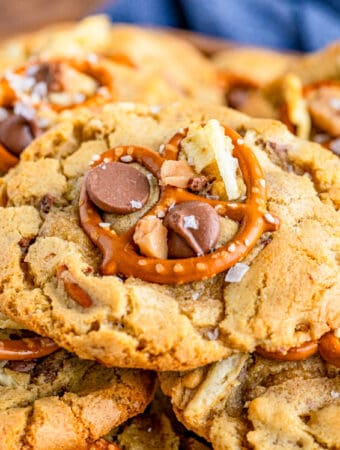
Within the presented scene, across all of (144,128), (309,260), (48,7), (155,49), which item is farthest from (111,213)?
(48,7)

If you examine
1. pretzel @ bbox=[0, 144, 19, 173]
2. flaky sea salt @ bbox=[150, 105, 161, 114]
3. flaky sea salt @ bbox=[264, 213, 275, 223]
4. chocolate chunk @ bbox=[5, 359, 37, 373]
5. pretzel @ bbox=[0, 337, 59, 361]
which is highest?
flaky sea salt @ bbox=[264, 213, 275, 223]

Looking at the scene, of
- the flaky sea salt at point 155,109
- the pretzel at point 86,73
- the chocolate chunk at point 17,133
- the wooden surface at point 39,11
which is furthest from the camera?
the wooden surface at point 39,11

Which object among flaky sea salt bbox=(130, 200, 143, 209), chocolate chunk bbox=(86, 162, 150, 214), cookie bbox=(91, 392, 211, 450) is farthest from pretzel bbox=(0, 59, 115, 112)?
cookie bbox=(91, 392, 211, 450)

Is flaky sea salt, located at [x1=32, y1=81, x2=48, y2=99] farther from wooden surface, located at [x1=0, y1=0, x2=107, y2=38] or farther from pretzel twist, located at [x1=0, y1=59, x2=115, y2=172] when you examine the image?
wooden surface, located at [x1=0, y1=0, x2=107, y2=38]

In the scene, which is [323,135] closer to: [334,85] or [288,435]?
[334,85]

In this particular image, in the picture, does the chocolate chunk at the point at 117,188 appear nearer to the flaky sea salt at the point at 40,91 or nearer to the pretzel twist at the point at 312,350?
the pretzel twist at the point at 312,350

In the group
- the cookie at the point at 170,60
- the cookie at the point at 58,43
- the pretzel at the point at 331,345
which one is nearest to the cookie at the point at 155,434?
the pretzel at the point at 331,345
